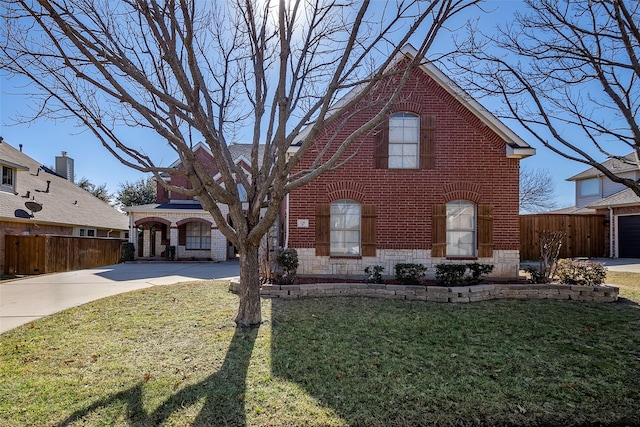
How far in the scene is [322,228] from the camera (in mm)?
10328

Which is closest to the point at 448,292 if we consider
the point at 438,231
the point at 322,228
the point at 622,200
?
the point at 438,231

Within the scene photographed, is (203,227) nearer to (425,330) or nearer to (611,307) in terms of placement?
(425,330)

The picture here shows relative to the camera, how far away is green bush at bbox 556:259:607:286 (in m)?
8.42

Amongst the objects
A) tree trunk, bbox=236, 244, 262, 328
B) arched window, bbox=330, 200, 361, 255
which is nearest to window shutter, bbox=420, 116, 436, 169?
arched window, bbox=330, 200, 361, 255

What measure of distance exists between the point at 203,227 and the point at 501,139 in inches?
649

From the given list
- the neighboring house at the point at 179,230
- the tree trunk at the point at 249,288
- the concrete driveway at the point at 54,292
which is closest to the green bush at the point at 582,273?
the tree trunk at the point at 249,288

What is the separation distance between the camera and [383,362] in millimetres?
4422

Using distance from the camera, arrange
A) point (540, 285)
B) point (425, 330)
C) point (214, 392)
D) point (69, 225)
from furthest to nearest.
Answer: point (69, 225), point (540, 285), point (425, 330), point (214, 392)

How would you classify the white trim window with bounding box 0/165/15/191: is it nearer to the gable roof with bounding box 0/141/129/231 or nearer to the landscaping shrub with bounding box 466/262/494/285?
the gable roof with bounding box 0/141/129/231

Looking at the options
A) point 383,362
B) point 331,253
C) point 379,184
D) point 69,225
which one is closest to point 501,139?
point 379,184

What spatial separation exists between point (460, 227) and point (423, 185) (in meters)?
1.76

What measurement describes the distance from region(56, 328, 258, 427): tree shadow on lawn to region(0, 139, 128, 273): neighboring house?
1556cm

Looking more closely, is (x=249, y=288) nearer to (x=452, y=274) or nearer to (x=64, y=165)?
(x=452, y=274)

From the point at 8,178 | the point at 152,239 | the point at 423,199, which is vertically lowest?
the point at 152,239
